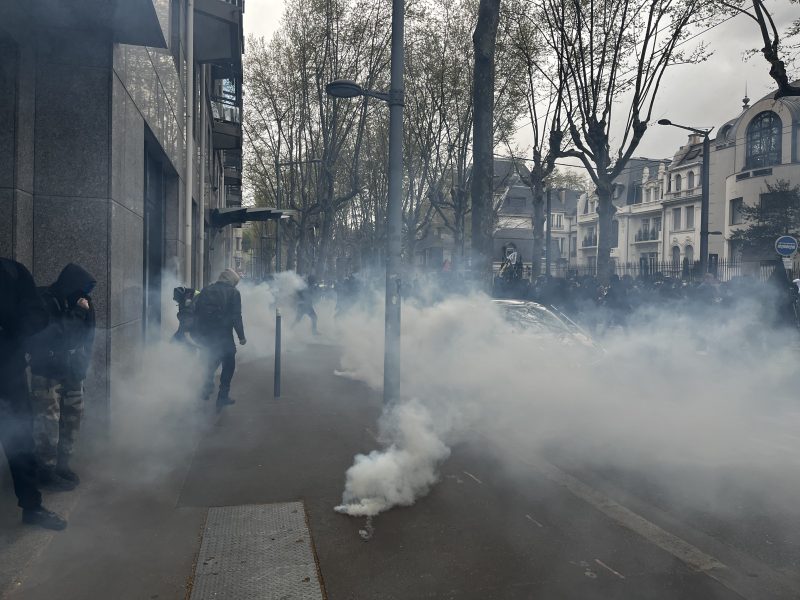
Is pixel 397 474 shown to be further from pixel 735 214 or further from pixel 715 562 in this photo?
pixel 735 214

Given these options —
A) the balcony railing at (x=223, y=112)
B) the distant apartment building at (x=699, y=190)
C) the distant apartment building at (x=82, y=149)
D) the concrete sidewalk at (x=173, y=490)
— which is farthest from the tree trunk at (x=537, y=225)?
the distant apartment building at (x=82, y=149)

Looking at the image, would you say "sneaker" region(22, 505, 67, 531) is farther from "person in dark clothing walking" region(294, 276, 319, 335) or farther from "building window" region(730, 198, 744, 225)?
"building window" region(730, 198, 744, 225)

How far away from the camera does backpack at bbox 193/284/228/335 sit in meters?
7.81

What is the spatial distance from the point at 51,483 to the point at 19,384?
1.21m

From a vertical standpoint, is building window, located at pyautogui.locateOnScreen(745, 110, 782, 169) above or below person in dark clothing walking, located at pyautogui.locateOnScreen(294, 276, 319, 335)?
above

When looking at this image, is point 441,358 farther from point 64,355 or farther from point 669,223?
point 669,223

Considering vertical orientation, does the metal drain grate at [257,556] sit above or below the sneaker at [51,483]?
below

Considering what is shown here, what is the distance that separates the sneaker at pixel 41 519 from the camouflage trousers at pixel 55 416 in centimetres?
66

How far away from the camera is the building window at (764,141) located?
37125mm

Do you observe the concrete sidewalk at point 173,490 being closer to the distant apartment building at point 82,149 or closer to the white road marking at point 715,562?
the distant apartment building at point 82,149

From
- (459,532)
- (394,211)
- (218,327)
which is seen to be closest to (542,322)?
(394,211)

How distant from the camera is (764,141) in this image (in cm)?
3809

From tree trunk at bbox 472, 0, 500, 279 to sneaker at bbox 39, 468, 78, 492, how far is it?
7964mm

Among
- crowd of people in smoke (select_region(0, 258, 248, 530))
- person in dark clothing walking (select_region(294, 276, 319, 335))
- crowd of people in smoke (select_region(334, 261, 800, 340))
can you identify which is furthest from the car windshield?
person in dark clothing walking (select_region(294, 276, 319, 335))
